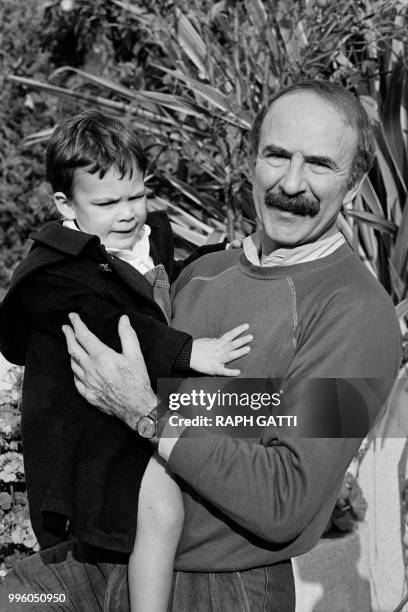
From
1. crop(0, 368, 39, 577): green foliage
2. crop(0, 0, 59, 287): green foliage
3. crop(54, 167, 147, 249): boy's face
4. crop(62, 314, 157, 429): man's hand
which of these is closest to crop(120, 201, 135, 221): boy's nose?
crop(54, 167, 147, 249): boy's face

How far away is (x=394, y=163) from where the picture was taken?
4.76 metres

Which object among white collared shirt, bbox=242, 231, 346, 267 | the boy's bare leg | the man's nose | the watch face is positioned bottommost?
the boy's bare leg

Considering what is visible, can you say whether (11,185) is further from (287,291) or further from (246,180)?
(287,291)

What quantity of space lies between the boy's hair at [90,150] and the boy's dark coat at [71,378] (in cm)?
21

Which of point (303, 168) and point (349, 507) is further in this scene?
point (349, 507)

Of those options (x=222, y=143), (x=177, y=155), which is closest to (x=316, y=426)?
(x=222, y=143)

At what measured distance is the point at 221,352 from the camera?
2.04 metres

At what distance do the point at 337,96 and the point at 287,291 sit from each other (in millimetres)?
479

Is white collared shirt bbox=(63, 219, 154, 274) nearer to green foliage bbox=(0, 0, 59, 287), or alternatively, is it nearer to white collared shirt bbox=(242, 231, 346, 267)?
white collared shirt bbox=(242, 231, 346, 267)

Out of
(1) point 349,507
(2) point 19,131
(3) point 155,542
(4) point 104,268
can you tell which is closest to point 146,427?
(3) point 155,542

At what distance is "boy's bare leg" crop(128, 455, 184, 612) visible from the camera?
202 centimetres

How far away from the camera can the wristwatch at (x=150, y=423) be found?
2.00m

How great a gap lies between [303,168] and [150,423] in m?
0.66

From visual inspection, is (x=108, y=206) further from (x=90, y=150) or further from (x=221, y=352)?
(x=221, y=352)
